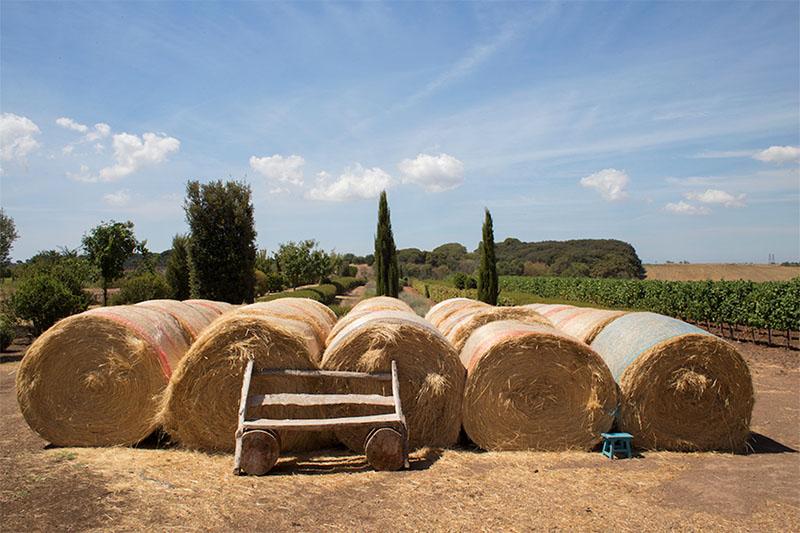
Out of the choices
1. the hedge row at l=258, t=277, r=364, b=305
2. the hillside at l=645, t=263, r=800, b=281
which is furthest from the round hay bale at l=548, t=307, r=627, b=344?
the hillside at l=645, t=263, r=800, b=281

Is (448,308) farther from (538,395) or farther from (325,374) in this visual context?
(325,374)

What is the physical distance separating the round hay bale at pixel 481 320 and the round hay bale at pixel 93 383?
3.85 metres

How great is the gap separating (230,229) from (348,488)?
47.8ft

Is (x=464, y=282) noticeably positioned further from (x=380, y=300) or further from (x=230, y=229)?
(x=380, y=300)

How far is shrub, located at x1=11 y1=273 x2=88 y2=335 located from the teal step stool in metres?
14.3

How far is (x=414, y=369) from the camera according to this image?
6.29 m

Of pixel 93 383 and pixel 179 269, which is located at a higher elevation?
pixel 179 269

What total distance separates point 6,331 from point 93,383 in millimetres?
10480

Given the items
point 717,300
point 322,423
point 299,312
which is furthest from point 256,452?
point 717,300

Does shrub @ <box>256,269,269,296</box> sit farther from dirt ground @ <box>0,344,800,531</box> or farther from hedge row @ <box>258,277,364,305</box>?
dirt ground @ <box>0,344,800,531</box>

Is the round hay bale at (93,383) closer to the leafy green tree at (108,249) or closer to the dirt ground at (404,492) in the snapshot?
the dirt ground at (404,492)

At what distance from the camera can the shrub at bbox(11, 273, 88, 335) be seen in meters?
14.2

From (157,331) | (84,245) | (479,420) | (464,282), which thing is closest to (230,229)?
(84,245)

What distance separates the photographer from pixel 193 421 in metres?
5.99
